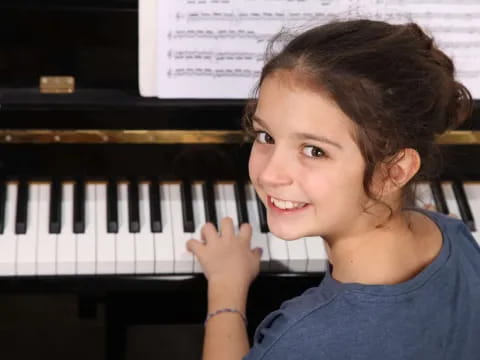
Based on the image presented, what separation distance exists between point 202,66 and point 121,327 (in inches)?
28.3

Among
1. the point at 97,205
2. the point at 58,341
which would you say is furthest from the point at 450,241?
the point at 58,341

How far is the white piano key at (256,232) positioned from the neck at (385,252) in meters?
0.36

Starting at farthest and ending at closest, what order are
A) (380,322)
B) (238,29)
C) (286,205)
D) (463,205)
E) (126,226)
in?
1. (463,205)
2. (126,226)
3. (238,29)
4. (286,205)
5. (380,322)

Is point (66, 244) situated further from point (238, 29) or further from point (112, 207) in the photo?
point (238, 29)

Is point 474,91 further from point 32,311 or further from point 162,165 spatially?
point 32,311

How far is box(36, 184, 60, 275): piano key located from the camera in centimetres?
159

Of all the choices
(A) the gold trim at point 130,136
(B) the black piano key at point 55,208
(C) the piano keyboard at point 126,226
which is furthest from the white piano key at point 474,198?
(B) the black piano key at point 55,208

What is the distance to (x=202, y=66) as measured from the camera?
1587 millimetres

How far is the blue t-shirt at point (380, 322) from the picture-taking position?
Result: 44.4 inches

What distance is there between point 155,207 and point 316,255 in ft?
1.18

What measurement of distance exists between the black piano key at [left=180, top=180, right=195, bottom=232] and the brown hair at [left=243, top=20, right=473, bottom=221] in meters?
0.53

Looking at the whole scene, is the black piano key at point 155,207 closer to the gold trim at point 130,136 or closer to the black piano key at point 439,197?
the gold trim at point 130,136

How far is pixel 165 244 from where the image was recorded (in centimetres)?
164

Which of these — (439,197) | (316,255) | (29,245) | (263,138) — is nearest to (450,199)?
(439,197)
